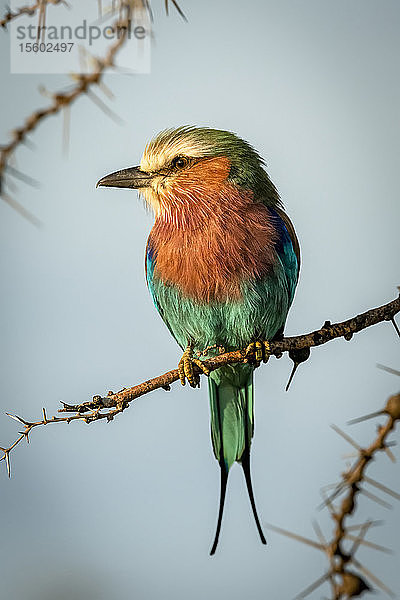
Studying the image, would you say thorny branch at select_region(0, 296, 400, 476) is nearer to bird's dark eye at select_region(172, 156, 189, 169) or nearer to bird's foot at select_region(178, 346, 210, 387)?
bird's foot at select_region(178, 346, 210, 387)

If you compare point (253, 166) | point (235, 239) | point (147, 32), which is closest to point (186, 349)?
point (235, 239)

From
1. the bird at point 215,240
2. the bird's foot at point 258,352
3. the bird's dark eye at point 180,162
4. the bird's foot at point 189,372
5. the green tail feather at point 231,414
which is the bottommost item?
the green tail feather at point 231,414

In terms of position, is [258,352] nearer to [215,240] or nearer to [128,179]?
[215,240]

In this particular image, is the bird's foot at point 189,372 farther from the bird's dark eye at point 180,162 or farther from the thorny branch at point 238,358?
the bird's dark eye at point 180,162

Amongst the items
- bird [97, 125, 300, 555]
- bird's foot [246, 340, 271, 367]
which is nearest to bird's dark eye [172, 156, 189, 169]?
bird [97, 125, 300, 555]

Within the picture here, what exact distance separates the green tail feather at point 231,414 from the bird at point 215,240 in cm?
5

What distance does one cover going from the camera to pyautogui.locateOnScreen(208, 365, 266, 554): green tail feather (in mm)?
1058

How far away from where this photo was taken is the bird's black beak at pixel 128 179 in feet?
3.00

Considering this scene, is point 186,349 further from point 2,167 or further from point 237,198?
point 2,167

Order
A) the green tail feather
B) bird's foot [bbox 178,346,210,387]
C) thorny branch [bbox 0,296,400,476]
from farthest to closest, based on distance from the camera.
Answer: the green tail feather
bird's foot [bbox 178,346,210,387]
thorny branch [bbox 0,296,400,476]

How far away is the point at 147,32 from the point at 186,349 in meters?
0.65

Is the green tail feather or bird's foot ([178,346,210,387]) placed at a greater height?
bird's foot ([178,346,210,387])

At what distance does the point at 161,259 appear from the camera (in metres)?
0.97

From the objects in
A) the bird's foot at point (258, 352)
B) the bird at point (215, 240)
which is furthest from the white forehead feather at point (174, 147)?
the bird's foot at point (258, 352)
